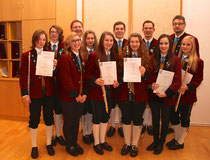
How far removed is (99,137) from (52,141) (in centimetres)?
77

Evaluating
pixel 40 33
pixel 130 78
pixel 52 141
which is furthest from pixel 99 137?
pixel 40 33

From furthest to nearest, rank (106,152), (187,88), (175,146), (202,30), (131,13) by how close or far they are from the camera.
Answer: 1. (131,13)
2. (202,30)
3. (175,146)
4. (106,152)
5. (187,88)

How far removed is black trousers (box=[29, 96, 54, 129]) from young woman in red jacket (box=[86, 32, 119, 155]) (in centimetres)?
58

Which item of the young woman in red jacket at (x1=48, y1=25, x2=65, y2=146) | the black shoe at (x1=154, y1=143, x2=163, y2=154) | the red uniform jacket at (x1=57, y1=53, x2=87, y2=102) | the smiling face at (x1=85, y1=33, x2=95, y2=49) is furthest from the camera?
the smiling face at (x1=85, y1=33, x2=95, y2=49)

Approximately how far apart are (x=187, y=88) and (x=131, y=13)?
2003 mm

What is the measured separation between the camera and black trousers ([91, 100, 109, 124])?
2.70 meters

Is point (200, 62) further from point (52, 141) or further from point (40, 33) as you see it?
point (52, 141)

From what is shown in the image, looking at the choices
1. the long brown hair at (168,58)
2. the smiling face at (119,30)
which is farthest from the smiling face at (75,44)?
the long brown hair at (168,58)

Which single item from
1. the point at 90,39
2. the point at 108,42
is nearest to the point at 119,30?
the point at 90,39

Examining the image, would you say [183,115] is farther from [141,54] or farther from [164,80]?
[141,54]

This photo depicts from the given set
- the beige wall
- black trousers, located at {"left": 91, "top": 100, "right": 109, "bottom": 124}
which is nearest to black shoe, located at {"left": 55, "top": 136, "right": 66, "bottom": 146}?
black trousers, located at {"left": 91, "top": 100, "right": 109, "bottom": 124}

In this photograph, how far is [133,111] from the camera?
2719mm

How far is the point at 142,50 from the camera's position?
8.61 feet

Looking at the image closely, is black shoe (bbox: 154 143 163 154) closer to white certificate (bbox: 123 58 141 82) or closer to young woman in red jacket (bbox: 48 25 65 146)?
white certificate (bbox: 123 58 141 82)
